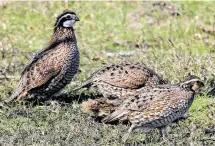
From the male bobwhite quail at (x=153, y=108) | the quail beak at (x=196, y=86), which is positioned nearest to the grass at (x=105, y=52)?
the male bobwhite quail at (x=153, y=108)

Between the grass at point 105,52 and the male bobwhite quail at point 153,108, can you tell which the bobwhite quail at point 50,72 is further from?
the male bobwhite quail at point 153,108

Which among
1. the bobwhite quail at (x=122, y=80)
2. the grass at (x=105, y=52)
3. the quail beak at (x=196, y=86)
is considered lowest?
the grass at (x=105, y=52)

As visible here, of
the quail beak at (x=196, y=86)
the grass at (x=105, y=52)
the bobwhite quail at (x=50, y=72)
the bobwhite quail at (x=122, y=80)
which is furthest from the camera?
the bobwhite quail at (x=50, y=72)

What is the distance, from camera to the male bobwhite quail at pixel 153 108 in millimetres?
8383

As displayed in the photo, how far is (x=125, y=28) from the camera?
13773mm

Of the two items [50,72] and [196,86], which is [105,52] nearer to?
[50,72]

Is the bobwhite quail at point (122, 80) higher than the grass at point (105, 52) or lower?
higher

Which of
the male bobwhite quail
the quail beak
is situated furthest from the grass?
the quail beak

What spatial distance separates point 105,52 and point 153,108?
457cm

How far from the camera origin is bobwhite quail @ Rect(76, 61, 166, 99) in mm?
9758

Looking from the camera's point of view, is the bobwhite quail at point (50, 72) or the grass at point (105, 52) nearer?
the grass at point (105, 52)

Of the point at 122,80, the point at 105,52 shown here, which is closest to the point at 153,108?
the point at 122,80

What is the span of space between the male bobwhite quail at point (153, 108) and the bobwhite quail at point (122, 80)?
1.05 metres

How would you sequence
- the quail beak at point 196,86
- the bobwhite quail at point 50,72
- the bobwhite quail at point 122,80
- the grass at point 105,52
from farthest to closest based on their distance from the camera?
the bobwhite quail at point 50,72 < the bobwhite quail at point 122,80 < the quail beak at point 196,86 < the grass at point 105,52
